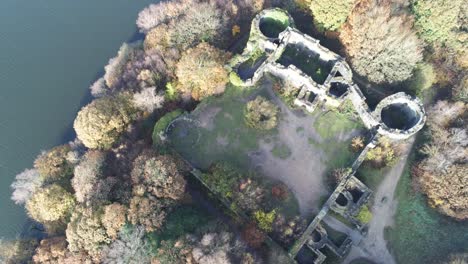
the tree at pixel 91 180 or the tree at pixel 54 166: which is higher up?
the tree at pixel 54 166

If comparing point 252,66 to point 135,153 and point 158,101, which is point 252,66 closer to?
point 158,101

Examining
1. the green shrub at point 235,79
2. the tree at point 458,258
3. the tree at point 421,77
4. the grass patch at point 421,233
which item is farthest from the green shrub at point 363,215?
the green shrub at point 235,79

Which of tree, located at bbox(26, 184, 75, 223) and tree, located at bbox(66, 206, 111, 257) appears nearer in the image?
tree, located at bbox(66, 206, 111, 257)

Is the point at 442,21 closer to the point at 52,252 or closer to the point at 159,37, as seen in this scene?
the point at 159,37

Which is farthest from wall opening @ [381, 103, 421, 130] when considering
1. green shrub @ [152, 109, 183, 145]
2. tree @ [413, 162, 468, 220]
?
green shrub @ [152, 109, 183, 145]

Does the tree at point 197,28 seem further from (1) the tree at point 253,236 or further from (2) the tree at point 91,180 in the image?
(1) the tree at point 253,236

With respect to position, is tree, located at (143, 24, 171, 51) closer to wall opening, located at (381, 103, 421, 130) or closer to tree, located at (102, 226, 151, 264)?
tree, located at (102, 226, 151, 264)

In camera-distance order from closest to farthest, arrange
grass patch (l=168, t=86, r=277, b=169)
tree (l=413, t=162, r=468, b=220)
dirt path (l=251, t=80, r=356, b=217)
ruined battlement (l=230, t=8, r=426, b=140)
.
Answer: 1. tree (l=413, t=162, r=468, b=220)
2. dirt path (l=251, t=80, r=356, b=217)
3. ruined battlement (l=230, t=8, r=426, b=140)
4. grass patch (l=168, t=86, r=277, b=169)
